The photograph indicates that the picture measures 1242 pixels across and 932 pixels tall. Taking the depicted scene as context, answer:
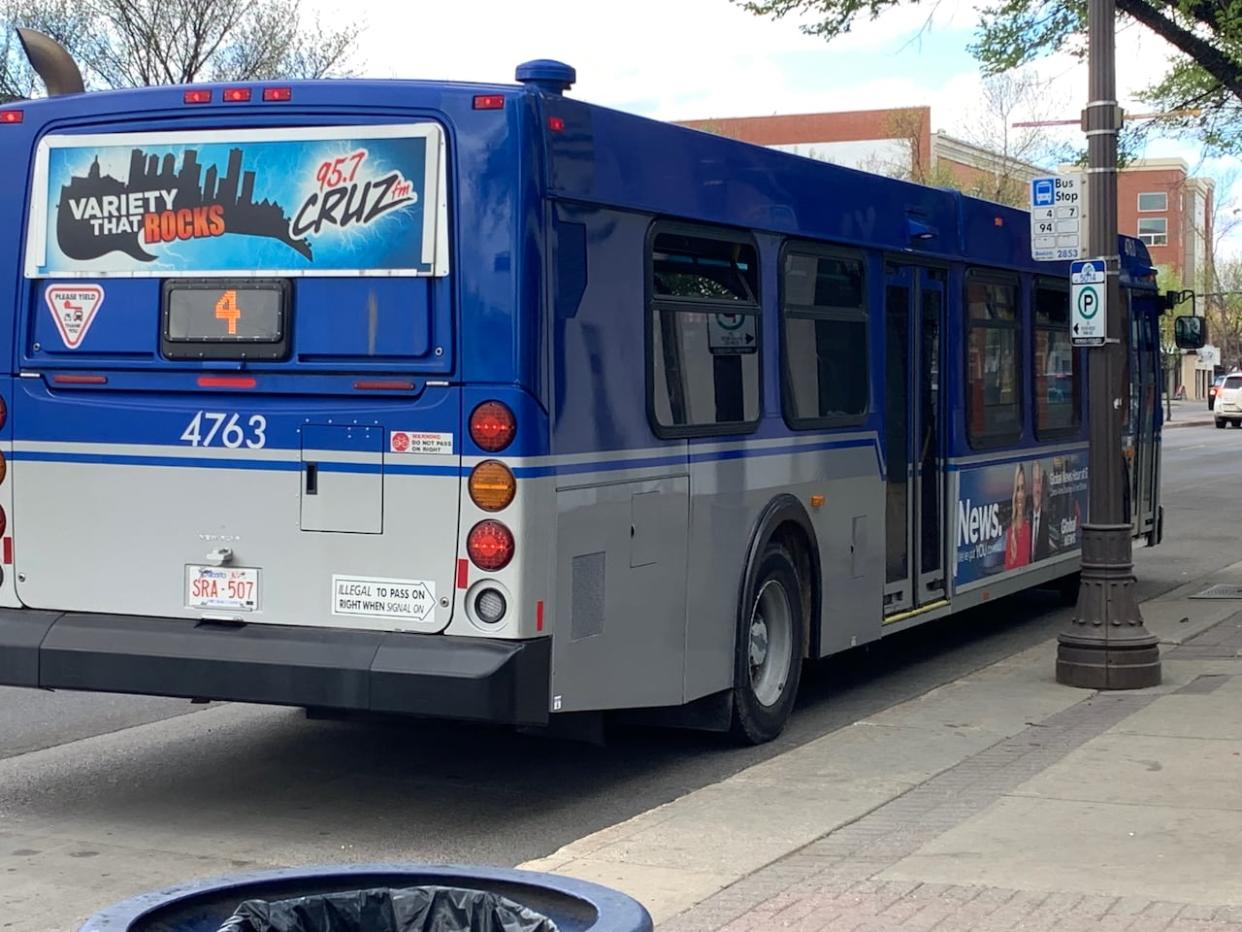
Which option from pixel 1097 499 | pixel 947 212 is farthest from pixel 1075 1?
pixel 1097 499

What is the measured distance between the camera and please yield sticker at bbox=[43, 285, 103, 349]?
745cm

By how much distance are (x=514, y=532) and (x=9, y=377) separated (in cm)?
245

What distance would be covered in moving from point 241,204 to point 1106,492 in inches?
213

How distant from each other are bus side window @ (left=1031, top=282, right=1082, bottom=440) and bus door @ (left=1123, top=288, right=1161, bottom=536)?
4.99 ft

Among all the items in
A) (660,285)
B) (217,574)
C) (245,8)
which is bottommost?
(217,574)

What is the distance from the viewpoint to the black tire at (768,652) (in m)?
8.53

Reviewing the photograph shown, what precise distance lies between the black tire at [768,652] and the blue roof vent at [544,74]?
9.12 feet

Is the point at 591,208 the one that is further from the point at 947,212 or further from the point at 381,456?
the point at 947,212

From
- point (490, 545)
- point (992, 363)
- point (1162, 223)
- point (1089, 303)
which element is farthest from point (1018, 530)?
point (1162, 223)

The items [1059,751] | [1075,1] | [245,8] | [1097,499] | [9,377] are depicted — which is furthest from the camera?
[245,8]

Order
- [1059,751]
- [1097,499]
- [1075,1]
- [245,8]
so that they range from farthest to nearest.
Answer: [245,8]
[1075,1]
[1097,499]
[1059,751]

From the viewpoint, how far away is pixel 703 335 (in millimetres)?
8211

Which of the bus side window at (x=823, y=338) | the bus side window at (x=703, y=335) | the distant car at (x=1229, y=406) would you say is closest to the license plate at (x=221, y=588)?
the bus side window at (x=703, y=335)

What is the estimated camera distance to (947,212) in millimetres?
11156
